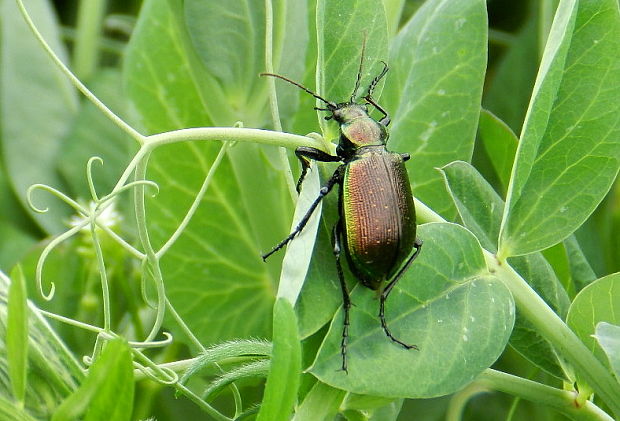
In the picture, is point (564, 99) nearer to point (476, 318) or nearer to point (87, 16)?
point (476, 318)

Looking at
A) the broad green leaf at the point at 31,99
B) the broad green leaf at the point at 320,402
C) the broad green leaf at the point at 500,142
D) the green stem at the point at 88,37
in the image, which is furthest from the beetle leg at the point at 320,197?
the green stem at the point at 88,37

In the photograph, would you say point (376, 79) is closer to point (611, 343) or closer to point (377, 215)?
point (377, 215)

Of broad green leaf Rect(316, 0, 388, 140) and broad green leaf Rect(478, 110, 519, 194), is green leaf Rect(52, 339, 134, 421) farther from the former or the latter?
broad green leaf Rect(478, 110, 519, 194)

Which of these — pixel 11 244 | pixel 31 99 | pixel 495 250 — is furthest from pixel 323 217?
pixel 31 99

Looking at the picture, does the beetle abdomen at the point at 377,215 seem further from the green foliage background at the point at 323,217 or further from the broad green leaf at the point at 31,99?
the broad green leaf at the point at 31,99

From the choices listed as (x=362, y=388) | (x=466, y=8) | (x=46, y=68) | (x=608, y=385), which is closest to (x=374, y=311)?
(x=362, y=388)

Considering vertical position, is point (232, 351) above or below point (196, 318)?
above
